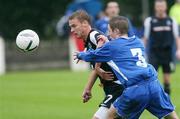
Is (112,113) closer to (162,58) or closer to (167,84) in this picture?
(167,84)

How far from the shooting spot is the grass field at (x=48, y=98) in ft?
49.2

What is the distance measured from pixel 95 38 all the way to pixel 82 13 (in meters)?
0.42

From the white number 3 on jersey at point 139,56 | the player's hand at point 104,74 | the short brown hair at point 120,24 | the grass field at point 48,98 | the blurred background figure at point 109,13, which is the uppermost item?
the blurred background figure at point 109,13

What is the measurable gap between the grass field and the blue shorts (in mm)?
4412

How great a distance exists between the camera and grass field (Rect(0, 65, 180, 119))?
49.2 feet

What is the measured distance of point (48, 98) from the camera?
18266 mm

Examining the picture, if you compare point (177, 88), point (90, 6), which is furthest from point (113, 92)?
point (90, 6)

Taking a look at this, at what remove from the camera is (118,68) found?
9.55m

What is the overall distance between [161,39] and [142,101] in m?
7.17

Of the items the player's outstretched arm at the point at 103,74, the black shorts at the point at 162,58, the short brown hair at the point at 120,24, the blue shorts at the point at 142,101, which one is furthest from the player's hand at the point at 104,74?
the black shorts at the point at 162,58

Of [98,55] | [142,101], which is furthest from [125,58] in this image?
[142,101]

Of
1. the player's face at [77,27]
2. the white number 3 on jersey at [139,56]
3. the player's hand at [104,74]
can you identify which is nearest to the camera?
the white number 3 on jersey at [139,56]

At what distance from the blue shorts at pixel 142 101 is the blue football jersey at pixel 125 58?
11 centimetres

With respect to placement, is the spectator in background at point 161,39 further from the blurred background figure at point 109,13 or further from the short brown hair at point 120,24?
the short brown hair at point 120,24
